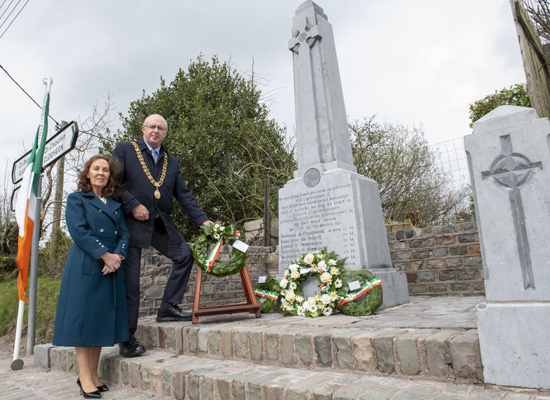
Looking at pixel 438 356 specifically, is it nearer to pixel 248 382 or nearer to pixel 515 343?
pixel 515 343

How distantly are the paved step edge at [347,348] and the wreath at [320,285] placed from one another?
0.78m

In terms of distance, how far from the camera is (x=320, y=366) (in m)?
2.43

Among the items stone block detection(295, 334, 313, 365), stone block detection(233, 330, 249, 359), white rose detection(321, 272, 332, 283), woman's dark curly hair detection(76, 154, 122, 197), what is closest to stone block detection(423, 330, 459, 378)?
stone block detection(295, 334, 313, 365)

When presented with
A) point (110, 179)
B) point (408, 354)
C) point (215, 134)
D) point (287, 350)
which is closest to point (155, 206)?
point (110, 179)

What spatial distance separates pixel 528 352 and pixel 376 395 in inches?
28.0

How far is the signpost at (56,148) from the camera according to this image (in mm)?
4221

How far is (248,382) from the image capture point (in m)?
2.23

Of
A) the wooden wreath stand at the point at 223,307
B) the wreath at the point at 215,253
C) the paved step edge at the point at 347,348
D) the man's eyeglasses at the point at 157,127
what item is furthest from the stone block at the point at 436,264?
the man's eyeglasses at the point at 157,127

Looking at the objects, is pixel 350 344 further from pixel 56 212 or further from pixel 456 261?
pixel 56 212

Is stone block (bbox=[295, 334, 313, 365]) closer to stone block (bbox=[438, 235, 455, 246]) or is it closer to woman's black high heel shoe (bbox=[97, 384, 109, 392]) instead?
woman's black high heel shoe (bbox=[97, 384, 109, 392])

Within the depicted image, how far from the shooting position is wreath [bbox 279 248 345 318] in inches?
147

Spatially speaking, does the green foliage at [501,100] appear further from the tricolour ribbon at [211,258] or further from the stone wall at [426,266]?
the tricolour ribbon at [211,258]

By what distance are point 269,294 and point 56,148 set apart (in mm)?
2929

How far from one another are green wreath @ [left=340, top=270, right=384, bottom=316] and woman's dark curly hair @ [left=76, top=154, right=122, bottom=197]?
2.25 m
